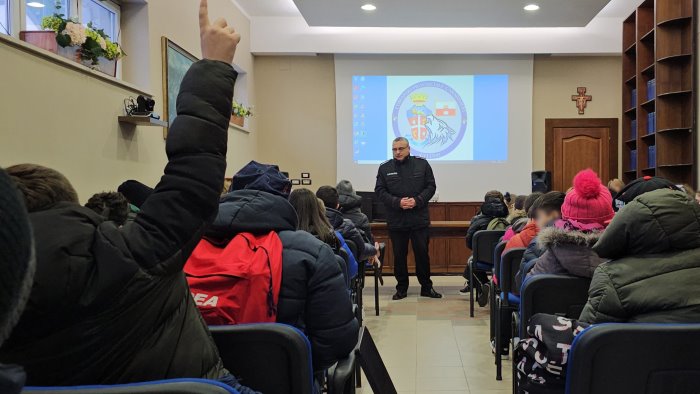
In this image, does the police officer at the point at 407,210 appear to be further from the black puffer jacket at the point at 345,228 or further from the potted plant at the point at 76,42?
the potted plant at the point at 76,42

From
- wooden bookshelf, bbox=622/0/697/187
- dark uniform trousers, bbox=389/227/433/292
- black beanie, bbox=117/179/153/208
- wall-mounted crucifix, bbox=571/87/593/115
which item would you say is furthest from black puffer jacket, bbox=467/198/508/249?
wall-mounted crucifix, bbox=571/87/593/115

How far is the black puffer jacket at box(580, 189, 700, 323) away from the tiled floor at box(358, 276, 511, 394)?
5.16 ft

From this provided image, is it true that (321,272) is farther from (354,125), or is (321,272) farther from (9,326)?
(354,125)

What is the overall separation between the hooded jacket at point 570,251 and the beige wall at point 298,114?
20.4 feet

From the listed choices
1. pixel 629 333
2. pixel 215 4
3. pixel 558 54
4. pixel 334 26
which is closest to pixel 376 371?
pixel 629 333

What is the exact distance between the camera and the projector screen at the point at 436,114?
7922 mm

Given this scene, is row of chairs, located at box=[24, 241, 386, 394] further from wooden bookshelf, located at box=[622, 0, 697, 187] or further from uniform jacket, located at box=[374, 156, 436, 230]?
wooden bookshelf, located at box=[622, 0, 697, 187]

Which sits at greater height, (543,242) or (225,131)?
(225,131)

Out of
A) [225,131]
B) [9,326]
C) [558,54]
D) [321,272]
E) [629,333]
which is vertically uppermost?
[558,54]

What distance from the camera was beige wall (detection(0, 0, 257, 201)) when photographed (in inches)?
119

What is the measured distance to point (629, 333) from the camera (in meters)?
1.30

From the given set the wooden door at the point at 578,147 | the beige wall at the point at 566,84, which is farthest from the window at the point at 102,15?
the wooden door at the point at 578,147

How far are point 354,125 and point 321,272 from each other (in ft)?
21.8

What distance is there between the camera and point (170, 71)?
5191 millimetres
